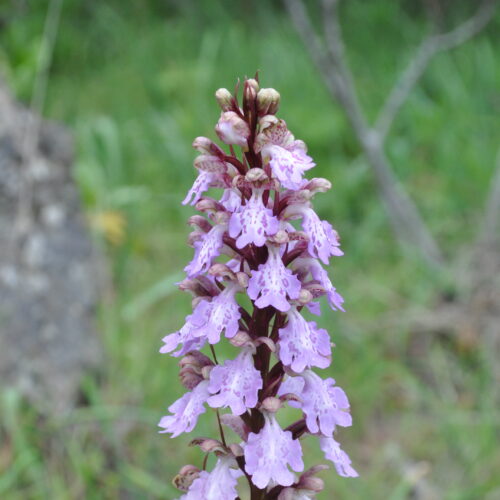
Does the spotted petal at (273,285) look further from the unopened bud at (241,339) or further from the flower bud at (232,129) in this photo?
the flower bud at (232,129)

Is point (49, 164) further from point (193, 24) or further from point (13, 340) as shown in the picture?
point (193, 24)

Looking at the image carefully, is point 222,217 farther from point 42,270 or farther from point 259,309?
point 42,270

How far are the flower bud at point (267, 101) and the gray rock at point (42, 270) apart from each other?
2.34m

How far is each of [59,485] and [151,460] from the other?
400 millimetres

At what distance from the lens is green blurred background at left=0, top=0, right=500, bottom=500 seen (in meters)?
3.00

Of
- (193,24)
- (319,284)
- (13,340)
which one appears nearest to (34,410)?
(13,340)

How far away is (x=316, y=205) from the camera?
4578 millimetres

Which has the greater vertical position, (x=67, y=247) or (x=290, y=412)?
(x=67, y=247)

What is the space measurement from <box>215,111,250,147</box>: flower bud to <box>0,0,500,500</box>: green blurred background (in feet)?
5.13

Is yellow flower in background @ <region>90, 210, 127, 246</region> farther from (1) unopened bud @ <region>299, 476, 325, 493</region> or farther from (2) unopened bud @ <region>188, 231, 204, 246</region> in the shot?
(1) unopened bud @ <region>299, 476, 325, 493</region>

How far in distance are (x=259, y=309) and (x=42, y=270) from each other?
2636 millimetres

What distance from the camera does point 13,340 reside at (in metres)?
3.32

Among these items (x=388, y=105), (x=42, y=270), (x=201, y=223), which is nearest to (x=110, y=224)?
(x=42, y=270)

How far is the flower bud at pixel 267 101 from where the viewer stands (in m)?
1.19
